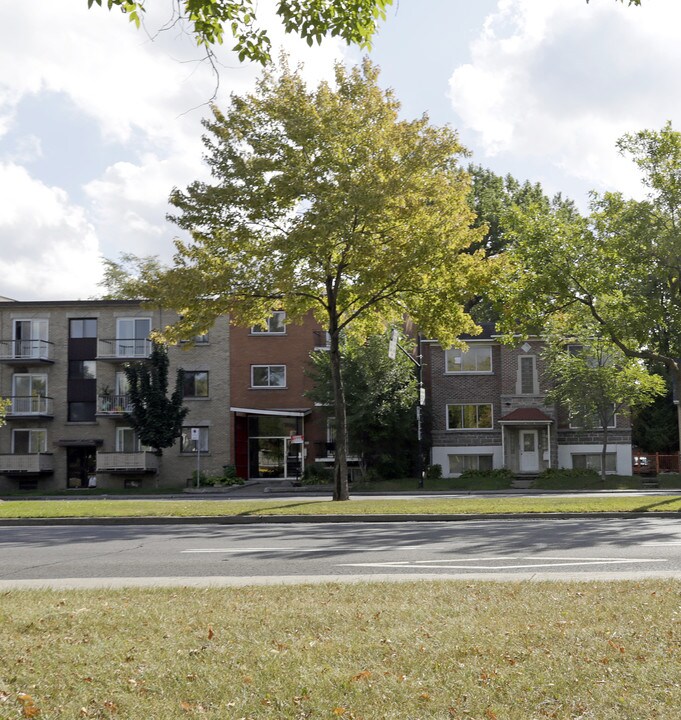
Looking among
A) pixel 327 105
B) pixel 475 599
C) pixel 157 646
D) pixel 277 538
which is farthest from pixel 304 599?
pixel 327 105

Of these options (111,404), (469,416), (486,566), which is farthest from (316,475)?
(486,566)

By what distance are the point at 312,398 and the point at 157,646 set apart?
3521 cm

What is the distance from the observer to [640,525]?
59.6 feet

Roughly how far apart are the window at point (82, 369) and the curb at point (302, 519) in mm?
27433

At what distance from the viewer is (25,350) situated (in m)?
47.9

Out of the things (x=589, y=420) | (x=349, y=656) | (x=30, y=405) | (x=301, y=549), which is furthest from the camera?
(x=30, y=405)

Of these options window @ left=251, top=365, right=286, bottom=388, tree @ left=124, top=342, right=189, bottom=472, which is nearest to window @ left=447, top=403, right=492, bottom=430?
window @ left=251, top=365, right=286, bottom=388

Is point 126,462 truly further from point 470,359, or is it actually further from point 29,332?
point 470,359

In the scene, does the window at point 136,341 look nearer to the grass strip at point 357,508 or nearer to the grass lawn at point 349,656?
the grass strip at point 357,508

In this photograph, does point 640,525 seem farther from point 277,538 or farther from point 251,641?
point 251,641

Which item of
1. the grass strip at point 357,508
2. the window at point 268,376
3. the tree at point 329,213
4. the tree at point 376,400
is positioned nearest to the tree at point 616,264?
the tree at point 329,213

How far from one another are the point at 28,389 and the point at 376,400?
19154 millimetres

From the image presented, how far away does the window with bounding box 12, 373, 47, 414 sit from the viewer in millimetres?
47875

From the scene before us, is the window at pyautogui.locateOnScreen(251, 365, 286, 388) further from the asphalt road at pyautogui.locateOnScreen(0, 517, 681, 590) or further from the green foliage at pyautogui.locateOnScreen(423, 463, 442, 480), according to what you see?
the asphalt road at pyautogui.locateOnScreen(0, 517, 681, 590)
